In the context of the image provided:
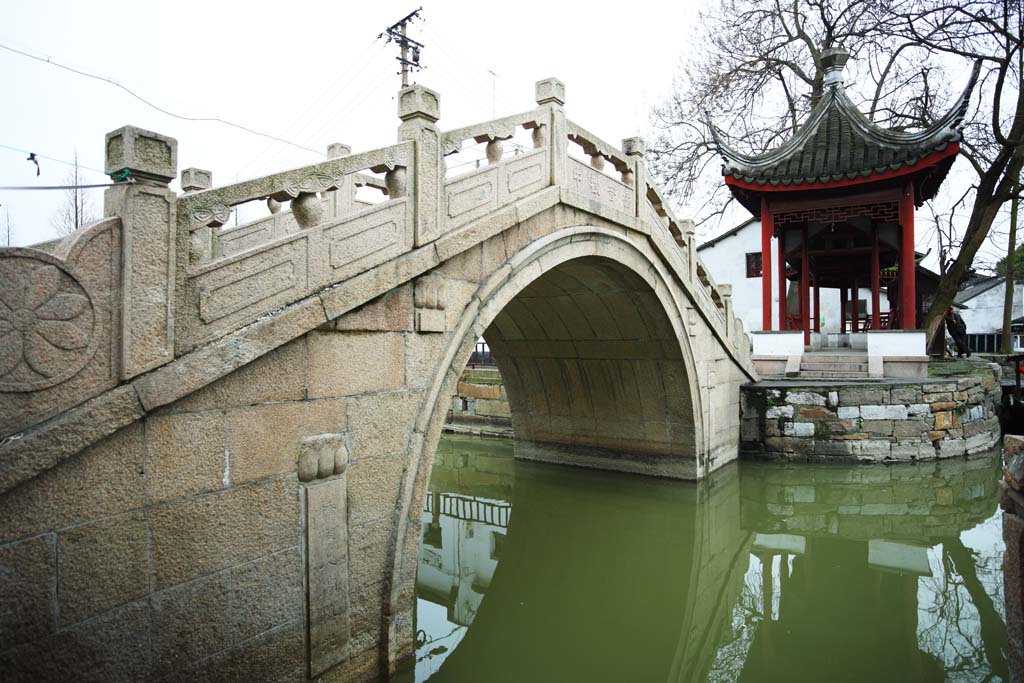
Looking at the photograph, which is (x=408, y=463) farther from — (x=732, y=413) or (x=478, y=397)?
(x=478, y=397)

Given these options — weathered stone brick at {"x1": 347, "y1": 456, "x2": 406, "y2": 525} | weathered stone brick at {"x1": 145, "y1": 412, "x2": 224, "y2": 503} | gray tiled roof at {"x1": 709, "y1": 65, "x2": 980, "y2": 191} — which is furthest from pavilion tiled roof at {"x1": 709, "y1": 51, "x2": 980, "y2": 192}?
weathered stone brick at {"x1": 145, "y1": 412, "x2": 224, "y2": 503}

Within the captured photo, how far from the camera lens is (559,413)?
9086mm

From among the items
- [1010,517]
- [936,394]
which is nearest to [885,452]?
[936,394]

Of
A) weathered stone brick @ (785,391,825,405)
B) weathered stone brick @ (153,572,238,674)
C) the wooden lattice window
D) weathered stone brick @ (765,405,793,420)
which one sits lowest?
weathered stone brick @ (153,572,238,674)

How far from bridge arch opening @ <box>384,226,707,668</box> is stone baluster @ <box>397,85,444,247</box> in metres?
1.19

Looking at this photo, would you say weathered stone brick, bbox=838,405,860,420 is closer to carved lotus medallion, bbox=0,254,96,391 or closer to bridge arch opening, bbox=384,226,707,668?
bridge arch opening, bbox=384,226,707,668

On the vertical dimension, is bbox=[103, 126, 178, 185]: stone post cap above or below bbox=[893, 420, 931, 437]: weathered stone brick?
above

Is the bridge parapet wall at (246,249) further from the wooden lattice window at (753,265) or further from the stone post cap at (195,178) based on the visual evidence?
the wooden lattice window at (753,265)

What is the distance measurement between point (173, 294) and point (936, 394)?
9.57 metres

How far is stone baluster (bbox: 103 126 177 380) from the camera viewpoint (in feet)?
7.74

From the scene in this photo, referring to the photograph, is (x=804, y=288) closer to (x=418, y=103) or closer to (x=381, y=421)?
(x=418, y=103)

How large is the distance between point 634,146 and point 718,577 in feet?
13.3

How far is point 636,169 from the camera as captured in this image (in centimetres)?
643

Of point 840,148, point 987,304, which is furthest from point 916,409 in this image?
point 987,304
